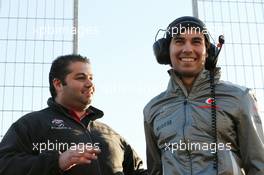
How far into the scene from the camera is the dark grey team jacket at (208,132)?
2662 millimetres

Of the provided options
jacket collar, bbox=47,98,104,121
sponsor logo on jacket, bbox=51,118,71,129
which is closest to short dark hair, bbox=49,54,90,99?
jacket collar, bbox=47,98,104,121

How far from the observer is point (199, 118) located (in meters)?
2.80

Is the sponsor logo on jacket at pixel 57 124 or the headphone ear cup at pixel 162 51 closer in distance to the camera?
the headphone ear cup at pixel 162 51

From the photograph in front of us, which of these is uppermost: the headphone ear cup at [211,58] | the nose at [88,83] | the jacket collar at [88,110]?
the headphone ear cup at [211,58]

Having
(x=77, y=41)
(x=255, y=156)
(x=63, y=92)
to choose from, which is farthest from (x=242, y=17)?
(x=255, y=156)

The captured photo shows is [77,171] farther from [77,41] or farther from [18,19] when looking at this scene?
[18,19]

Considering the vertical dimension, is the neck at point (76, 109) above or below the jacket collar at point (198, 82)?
below

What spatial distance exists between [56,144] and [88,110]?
23.1 inches

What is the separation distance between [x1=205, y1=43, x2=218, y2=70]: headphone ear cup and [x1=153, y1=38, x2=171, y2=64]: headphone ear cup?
282 millimetres

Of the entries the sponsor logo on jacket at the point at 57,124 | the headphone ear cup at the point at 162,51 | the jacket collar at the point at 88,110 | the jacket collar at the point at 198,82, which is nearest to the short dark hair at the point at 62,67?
the jacket collar at the point at 88,110

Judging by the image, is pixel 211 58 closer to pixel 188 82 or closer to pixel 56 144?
pixel 188 82

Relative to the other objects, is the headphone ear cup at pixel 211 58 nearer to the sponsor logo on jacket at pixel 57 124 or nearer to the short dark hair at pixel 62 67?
the sponsor logo on jacket at pixel 57 124

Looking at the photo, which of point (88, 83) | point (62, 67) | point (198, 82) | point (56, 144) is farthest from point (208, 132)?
point (62, 67)

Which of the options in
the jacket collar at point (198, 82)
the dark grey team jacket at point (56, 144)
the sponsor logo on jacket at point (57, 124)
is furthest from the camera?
the sponsor logo on jacket at point (57, 124)
